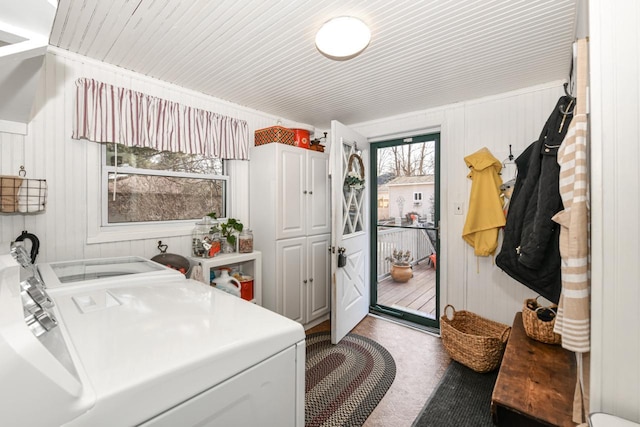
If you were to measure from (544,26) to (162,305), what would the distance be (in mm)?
2304

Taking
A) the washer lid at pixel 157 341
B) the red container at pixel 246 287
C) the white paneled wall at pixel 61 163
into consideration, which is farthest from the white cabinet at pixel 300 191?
the washer lid at pixel 157 341

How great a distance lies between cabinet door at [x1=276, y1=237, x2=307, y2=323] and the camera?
106 inches

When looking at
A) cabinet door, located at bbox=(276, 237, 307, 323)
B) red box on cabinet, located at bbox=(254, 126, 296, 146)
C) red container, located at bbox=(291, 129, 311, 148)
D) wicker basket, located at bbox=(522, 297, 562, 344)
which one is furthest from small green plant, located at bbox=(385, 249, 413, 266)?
red box on cabinet, located at bbox=(254, 126, 296, 146)

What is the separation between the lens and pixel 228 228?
262cm

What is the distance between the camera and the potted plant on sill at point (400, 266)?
132 inches

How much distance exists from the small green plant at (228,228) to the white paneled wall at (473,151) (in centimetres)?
201

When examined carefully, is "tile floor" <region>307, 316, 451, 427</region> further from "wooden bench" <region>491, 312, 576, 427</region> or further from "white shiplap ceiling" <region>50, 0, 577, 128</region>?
"white shiplap ceiling" <region>50, 0, 577, 128</region>

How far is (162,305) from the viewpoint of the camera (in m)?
0.96

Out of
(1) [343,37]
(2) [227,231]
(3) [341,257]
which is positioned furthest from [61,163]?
(3) [341,257]

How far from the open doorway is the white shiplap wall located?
7.21ft

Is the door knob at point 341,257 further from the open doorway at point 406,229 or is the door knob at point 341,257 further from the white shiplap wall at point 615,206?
the white shiplap wall at point 615,206

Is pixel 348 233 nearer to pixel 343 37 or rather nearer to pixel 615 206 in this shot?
pixel 343 37

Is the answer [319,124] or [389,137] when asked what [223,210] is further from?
[389,137]

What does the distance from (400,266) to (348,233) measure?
0.91 metres
